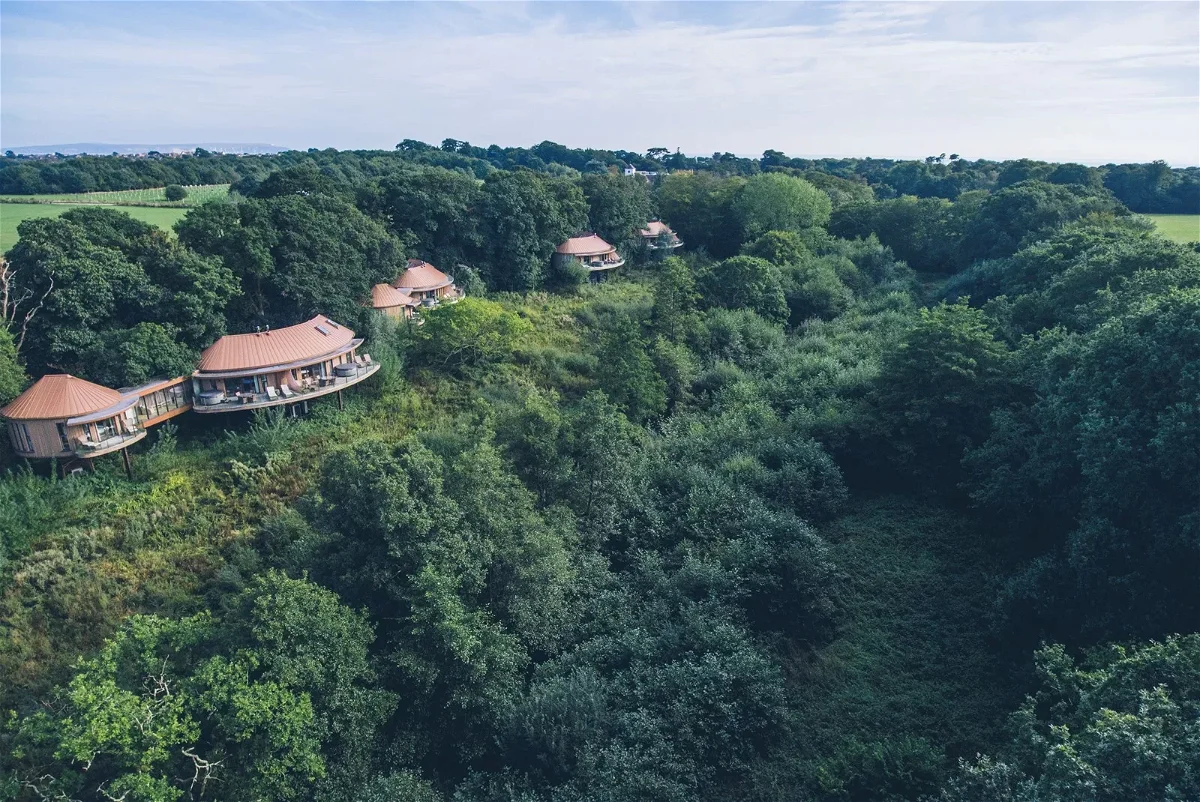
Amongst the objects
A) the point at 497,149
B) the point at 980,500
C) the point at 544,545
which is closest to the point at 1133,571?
the point at 980,500

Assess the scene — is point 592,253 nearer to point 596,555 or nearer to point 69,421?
point 596,555

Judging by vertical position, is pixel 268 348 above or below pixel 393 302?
below

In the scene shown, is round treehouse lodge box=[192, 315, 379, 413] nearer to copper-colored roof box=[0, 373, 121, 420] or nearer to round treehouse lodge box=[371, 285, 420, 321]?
copper-colored roof box=[0, 373, 121, 420]

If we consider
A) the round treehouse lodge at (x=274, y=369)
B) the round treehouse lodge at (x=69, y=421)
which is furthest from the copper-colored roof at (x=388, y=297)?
the round treehouse lodge at (x=69, y=421)

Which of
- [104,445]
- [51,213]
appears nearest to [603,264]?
[104,445]

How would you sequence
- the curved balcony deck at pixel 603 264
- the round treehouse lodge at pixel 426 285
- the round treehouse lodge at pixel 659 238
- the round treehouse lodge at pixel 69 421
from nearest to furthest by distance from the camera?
the round treehouse lodge at pixel 69 421
the round treehouse lodge at pixel 426 285
the curved balcony deck at pixel 603 264
the round treehouse lodge at pixel 659 238

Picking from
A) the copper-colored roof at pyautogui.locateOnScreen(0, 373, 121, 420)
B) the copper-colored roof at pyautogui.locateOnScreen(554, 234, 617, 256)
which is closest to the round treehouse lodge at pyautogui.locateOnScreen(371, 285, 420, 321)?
the copper-colored roof at pyautogui.locateOnScreen(0, 373, 121, 420)

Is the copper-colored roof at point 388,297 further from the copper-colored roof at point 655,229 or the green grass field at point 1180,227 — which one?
the green grass field at point 1180,227
